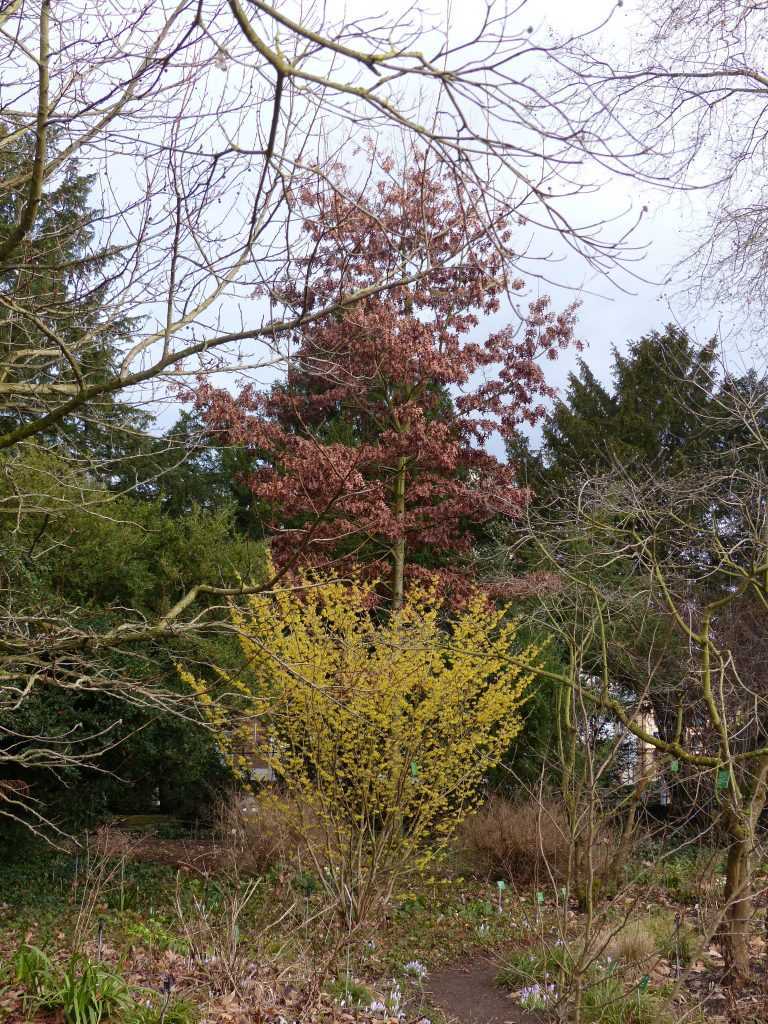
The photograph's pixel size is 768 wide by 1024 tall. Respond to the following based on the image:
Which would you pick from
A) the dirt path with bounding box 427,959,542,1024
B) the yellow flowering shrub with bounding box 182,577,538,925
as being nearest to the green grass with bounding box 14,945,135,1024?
the dirt path with bounding box 427,959,542,1024

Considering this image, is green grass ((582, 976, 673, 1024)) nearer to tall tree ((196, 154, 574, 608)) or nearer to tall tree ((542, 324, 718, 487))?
tall tree ((196, 154, 574, 608))

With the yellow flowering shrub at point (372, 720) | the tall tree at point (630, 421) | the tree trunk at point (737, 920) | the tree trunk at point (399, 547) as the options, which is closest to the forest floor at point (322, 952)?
the tree trunk at point (737, 920)

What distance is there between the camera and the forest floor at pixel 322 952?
4145 mm

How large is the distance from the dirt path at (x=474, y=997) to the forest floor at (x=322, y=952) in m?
0.02

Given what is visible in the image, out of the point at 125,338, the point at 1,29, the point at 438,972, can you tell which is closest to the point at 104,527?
the point at 438,972

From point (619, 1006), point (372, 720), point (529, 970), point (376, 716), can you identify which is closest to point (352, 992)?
point (619, 1006)

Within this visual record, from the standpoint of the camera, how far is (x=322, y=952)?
5.45 m

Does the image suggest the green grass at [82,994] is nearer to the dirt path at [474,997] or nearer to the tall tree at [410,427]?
the dirt path at [474,997]

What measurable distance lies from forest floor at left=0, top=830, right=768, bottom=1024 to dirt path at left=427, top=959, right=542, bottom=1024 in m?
0.02

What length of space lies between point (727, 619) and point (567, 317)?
4.40 metres

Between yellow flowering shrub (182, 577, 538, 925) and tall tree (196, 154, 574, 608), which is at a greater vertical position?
tall tree (196, 154, 574, 608)

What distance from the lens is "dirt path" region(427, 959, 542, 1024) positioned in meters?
5.78

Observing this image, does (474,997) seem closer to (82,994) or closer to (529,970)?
(529,970)

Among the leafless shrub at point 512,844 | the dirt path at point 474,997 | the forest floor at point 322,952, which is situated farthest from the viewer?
the leafless shrub at point 512,844
